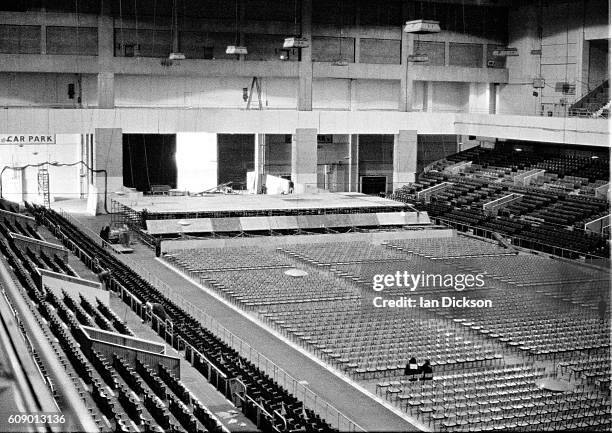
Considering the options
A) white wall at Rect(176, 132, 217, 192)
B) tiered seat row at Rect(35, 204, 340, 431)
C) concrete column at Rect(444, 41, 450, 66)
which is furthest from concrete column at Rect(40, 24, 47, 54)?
concrete column at Rect(444, 41, 450, 66)

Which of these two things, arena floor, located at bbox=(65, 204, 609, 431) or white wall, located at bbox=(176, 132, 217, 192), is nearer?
arena floor, located at bbox=(65, 204, 609, 431)

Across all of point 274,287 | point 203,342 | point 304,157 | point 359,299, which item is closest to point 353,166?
point 304,157

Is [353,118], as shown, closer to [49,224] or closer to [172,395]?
[49,224]

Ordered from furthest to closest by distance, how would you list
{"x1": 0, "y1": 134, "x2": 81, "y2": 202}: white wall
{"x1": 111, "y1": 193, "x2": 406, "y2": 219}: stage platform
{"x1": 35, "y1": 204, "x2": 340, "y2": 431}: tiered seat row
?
{"x1": 0, "y1": 134, "x2": 81, "y2": 202}: white wall
{"x1": 111, "y1": 193, "x2": 406, "y2": 219}: stage platform
{"x1": 35, "y1": 204, "x2": 340, "y2": 431}: tiered seat row

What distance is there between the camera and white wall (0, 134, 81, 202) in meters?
40.8

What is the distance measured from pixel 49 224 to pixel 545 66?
81.4 feet

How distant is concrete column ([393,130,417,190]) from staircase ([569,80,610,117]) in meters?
7.83

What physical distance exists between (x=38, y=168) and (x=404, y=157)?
17161 millimetres

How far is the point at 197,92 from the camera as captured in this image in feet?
146

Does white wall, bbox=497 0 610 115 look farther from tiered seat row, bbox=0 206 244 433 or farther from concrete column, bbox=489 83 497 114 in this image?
tiered seat row, bbox=0 206 244 433

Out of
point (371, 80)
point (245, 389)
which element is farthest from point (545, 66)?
point (245, 389)

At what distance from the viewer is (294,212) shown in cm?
3522

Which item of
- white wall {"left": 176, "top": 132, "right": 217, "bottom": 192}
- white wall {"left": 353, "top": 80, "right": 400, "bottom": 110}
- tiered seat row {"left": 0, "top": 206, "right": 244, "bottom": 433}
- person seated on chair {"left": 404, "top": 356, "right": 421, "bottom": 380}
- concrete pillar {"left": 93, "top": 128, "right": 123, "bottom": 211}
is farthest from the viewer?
white wall {"left": 353, "top": 80, "right": 400, "bottom": 110}

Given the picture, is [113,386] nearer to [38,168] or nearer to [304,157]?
[38,168]
